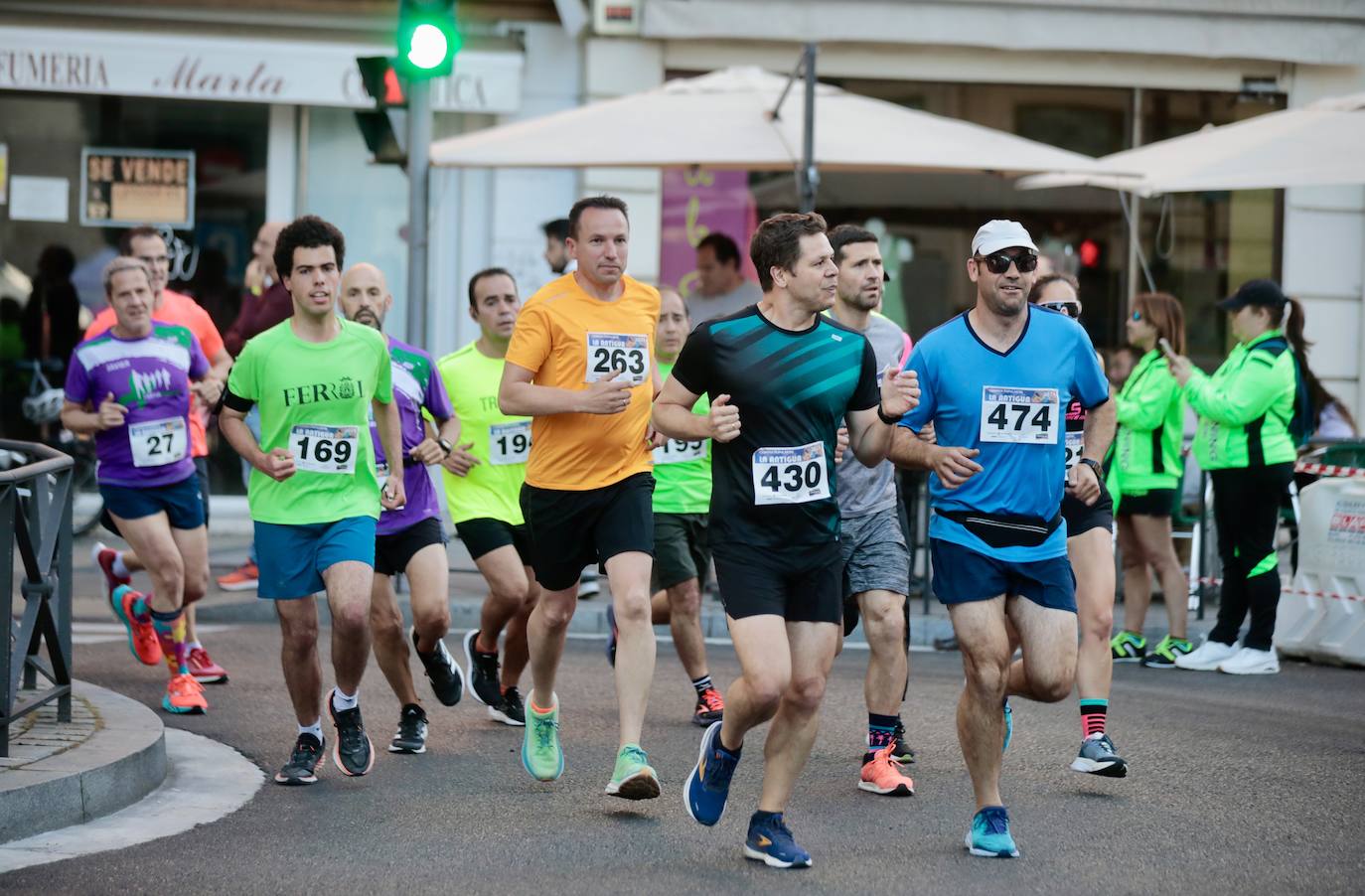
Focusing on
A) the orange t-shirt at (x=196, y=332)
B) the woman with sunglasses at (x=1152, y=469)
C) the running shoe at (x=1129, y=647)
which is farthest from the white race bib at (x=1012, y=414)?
the running shoe at (x=1129, y=647)

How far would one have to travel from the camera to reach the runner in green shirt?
7.35 meters

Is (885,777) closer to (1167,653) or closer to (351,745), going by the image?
(351,745)

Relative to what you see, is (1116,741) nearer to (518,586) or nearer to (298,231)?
(518,586)

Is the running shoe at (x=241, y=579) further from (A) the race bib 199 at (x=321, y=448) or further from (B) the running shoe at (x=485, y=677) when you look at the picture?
(A) the race bib 199 at (x=321, y=448)

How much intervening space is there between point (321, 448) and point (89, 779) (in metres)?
1.47

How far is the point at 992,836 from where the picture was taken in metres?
6.26

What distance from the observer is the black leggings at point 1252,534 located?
11.1 metres

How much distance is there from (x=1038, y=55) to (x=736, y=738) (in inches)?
506

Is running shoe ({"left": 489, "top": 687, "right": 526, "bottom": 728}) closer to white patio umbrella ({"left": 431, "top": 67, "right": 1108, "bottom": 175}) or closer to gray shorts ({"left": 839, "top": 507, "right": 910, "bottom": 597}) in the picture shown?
gray shorts ({"left": 839, "top": 507, "right": 910, "bottom": 597})

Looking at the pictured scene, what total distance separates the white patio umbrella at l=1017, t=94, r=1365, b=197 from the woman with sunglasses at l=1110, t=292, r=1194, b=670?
57.2 inches

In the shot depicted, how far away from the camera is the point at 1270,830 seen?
22.1 feet

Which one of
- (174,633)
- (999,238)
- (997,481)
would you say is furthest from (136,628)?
(999,238)

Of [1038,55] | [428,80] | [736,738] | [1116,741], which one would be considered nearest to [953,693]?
[1116,741]

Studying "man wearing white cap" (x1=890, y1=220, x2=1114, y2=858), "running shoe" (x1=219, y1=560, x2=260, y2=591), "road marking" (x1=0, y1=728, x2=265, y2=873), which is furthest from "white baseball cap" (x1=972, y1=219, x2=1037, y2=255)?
"running shoe" (x1=219, y1=560, x2=260, y2=591)
